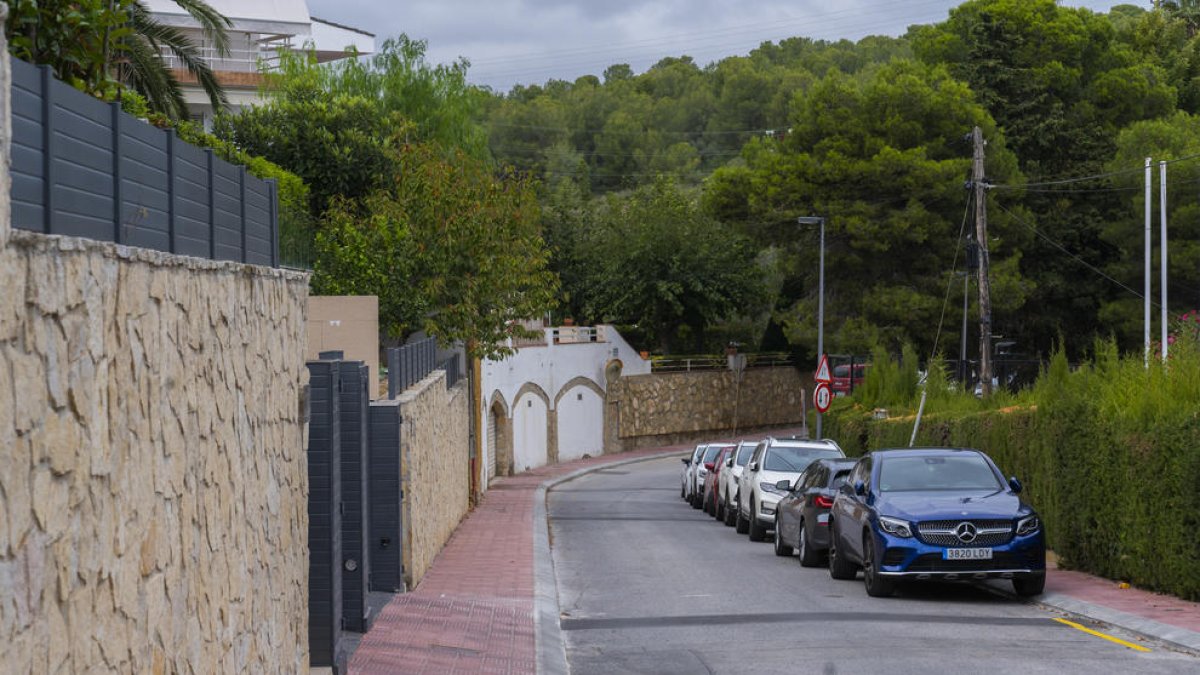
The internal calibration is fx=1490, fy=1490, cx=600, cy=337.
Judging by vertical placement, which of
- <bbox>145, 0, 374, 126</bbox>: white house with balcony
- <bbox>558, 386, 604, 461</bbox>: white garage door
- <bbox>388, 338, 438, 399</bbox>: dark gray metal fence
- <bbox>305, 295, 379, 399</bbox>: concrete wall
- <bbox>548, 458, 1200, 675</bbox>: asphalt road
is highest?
<bbox>145, 0, 374, 126</bbox>: white house with balcony

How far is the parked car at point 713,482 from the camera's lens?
32438mm

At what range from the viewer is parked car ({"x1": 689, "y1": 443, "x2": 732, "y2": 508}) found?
35375 millimetres

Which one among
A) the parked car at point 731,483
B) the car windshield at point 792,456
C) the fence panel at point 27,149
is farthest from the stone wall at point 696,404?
the fence panel at point 27,149

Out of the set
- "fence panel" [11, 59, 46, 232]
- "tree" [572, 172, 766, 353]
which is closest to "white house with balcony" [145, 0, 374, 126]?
"tree" [572, 172, 766, 353]

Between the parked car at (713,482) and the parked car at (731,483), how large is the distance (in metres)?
0.45

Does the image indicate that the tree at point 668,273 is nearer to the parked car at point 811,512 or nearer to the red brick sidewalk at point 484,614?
the parked car at point 811,512

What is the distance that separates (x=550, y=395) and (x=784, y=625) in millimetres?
41342

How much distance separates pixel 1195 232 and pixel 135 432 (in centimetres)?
5026

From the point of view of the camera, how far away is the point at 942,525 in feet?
52.5

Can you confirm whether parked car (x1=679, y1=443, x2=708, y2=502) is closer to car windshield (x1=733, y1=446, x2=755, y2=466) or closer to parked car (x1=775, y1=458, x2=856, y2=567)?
car windshield (x1=733, y1=446, x2=755, y2=466)

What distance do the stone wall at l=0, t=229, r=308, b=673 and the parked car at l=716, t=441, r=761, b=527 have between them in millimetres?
20310

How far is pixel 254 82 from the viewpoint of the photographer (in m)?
53.9

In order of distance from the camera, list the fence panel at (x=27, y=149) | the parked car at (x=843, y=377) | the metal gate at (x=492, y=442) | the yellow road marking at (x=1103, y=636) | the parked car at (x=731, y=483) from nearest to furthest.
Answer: the fence panel at (x=27, y=149) < the yellow road marking at (x=1103, y=636) < the parked car at (x=731, y=483) < the metal gate at (x=492, y=442) < the parked car at (x=843, y=377)

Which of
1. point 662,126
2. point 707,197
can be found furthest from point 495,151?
point 707,197
